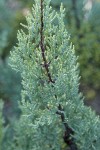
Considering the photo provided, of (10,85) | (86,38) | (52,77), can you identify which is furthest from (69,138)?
(86,38)

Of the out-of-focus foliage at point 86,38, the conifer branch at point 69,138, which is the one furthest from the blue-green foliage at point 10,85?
the conifer branch at point 69,138

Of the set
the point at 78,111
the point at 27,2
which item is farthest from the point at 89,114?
the point at 27,2

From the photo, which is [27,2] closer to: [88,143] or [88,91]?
[88,91]

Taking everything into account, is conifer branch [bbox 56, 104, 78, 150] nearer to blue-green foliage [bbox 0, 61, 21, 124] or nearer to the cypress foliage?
the cypress foliage

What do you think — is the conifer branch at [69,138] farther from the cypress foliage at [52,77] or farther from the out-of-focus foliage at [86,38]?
the out-of-focus foliage at [86,38]

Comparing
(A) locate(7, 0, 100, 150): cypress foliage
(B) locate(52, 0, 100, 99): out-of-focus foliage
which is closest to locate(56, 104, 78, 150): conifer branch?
(A) locate(7, 0, 100, 150): cypress foliage
